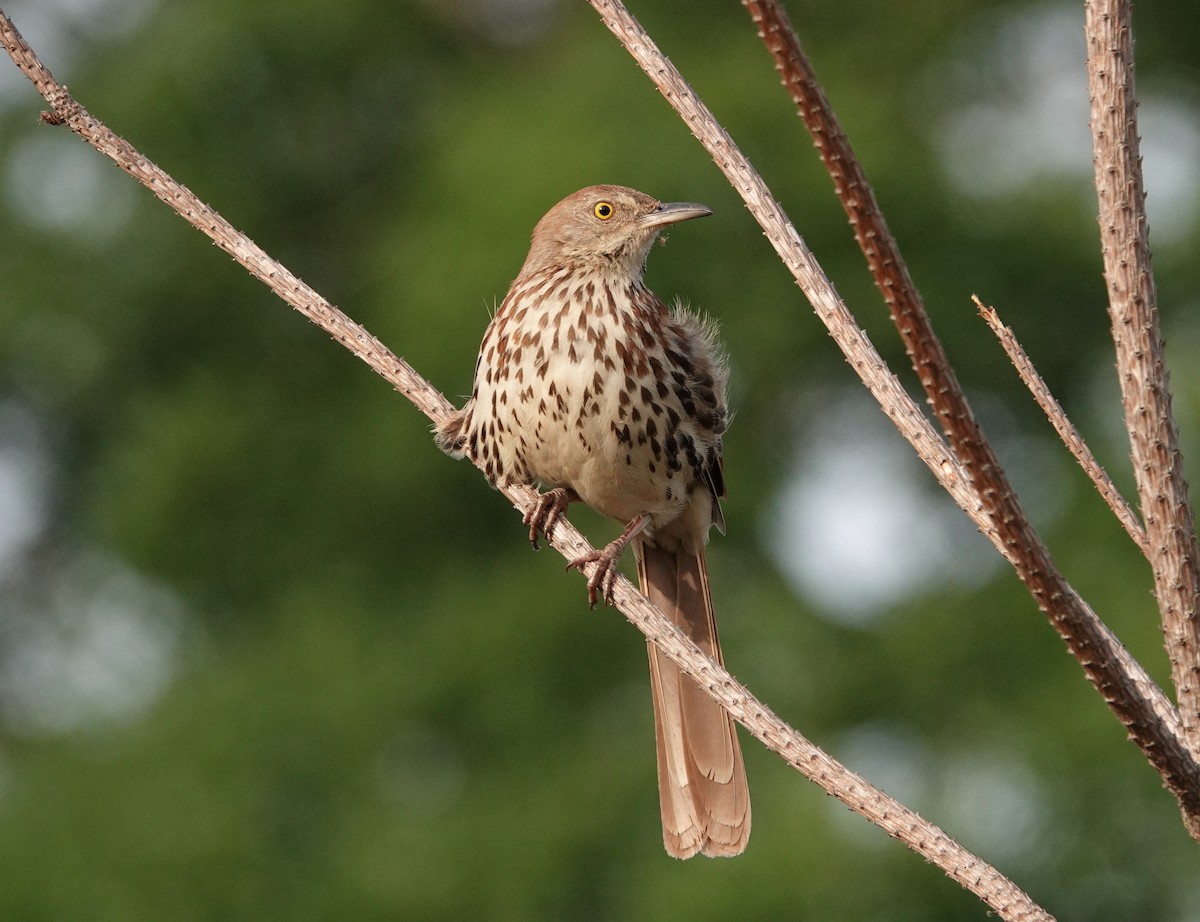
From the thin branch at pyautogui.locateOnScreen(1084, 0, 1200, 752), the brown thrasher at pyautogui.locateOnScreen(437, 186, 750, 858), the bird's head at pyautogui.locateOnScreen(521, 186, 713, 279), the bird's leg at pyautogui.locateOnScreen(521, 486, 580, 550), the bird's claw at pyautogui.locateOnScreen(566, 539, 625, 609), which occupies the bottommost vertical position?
the thin branch at pyautogui.locateOnScreen(1084, 0, 1200, 752)

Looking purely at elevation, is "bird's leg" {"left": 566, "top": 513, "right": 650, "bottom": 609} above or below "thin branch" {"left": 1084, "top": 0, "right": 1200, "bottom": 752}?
above

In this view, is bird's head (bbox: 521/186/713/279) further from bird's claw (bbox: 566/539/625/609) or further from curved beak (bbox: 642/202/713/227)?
bird's claw (bbox: 566/539/625/609)

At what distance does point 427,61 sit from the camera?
510 inches

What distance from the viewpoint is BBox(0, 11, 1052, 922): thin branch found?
208 centimetres

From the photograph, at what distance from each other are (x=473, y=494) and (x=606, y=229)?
6719mm

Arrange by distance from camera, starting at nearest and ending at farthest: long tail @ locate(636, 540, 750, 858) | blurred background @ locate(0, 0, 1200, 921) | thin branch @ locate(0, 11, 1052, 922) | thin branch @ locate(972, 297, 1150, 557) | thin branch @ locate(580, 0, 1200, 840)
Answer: thin branch @ locate(580, 0, 1200, 840) → thin branch @ locate(0, 11, 1052, 922) → thin branch @ locate(972, 297, 1150, 557) → long tail @ locate(636, 540, 750, 858) → blurred background @ locate(0, 0, 1200, 921)

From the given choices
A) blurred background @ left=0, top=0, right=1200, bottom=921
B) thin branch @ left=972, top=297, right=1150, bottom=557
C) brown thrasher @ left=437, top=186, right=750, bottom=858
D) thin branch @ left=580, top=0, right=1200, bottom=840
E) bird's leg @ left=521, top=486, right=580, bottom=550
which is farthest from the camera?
blurred background @ left=0, top=0, right=1200, bottom=921

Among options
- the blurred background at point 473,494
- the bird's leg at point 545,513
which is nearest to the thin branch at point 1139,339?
the bird's leg at point 545,513

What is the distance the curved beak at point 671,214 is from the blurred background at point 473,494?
435cm

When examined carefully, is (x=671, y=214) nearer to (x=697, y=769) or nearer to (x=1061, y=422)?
(x=697, y=769)

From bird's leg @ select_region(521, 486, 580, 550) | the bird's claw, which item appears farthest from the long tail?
bird's leg @ select_region(521, 486, 580, 550)

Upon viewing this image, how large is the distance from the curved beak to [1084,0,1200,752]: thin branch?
2.37m

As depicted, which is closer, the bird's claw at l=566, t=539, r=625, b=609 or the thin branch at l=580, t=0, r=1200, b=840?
the thin branch at l=580, t=0, r=1200, b=840

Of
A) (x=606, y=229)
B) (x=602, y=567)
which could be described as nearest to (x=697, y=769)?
(x=602, y=567)
